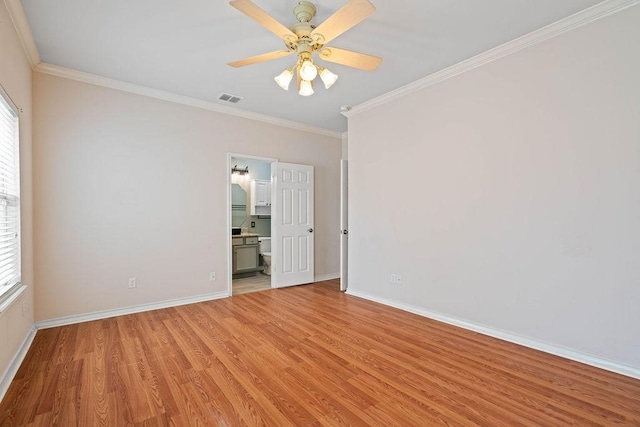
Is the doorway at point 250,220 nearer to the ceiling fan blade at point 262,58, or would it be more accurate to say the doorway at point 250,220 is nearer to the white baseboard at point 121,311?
the white baseboard at point 121,311

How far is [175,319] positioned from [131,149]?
A: 2139 millimetres

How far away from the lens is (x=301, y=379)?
2242 millimetres

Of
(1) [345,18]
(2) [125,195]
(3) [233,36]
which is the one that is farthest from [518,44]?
(2) [125,195]

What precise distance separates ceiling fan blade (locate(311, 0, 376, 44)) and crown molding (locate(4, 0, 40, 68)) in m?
2.24

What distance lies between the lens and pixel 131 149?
3.74 metres

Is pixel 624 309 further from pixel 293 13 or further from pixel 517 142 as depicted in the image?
pixel 293 13

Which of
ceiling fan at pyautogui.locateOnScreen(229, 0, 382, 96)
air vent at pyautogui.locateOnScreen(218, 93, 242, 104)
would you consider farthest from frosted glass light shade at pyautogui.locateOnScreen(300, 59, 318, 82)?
air vent at pyautogui.locateOnScreen(218, 93, 242, 104)

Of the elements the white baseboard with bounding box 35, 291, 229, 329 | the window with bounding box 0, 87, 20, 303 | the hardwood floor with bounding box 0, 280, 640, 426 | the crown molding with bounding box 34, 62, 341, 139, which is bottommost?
the hardwood floor with bounding box 0, 280, 640, 426

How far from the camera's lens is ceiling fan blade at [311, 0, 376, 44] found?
5.87 feet

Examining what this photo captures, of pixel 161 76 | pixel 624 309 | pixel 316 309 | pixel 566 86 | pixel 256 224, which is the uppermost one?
pixel 161 76

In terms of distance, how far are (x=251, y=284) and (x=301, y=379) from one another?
10.7ft

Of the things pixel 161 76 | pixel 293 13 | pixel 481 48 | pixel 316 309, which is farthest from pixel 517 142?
pixel 161 76

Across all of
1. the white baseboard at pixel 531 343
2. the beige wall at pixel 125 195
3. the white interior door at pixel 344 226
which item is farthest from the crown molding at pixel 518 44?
the white baseboard at pixel 531 343

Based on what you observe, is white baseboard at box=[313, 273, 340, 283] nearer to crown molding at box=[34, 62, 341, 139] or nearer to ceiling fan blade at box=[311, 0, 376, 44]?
crown molding at box=[34, 62, 341, 139]
